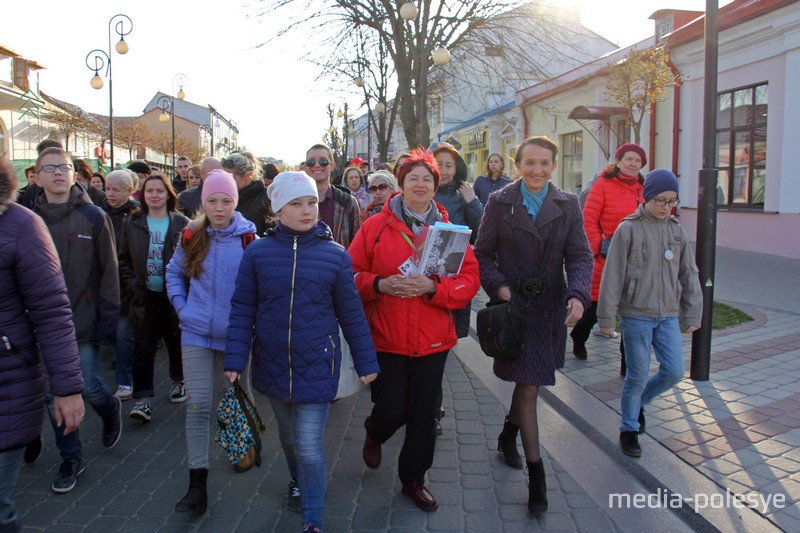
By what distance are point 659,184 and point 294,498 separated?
2.95m

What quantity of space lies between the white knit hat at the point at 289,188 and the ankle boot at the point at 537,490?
1927 millimetres

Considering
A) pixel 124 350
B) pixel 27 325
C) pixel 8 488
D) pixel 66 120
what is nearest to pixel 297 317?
pixel 27 325

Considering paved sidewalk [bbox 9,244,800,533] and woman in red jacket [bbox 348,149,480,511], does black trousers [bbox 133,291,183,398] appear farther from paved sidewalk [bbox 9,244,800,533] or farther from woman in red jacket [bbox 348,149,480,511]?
woman in red jacket [bbox 348,149,480,511]

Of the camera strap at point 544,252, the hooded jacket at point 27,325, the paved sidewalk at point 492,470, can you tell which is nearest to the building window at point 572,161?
the paved sidewalk at point 492,470

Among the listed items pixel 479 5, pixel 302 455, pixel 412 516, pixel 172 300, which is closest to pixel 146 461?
pixel 172 300

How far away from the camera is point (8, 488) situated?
2416 mm

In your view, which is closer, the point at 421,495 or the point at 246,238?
the point at 421,495

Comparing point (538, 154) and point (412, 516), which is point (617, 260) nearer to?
point (538, 154)

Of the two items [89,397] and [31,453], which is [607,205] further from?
[31,453]

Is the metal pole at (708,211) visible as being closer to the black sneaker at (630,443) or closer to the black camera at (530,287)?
the black sneaker at (630,443)

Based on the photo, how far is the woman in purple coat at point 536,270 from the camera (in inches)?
140

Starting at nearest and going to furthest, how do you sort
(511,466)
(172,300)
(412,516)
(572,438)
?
(412,516), (172,300), (511,466), (572,438)

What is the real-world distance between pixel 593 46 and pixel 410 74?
2041 cm

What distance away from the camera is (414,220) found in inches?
143
